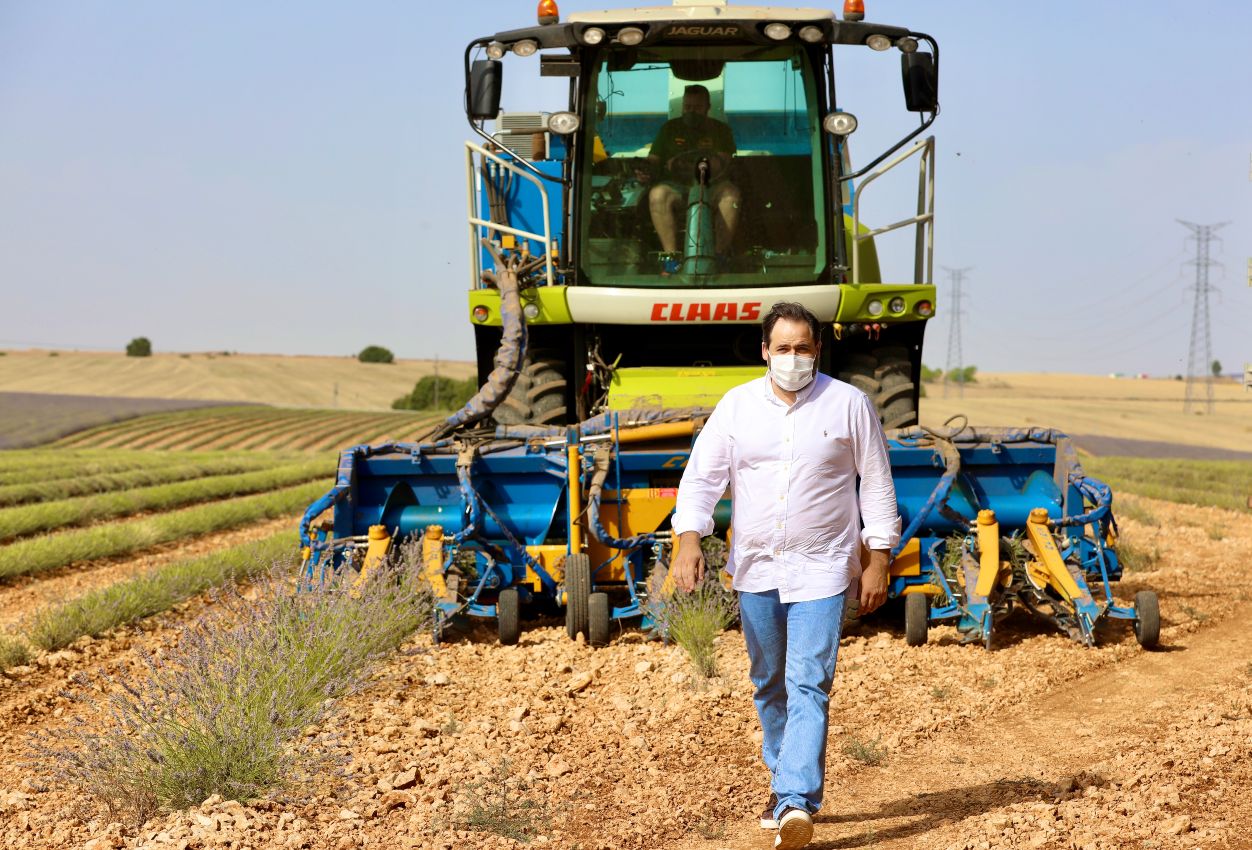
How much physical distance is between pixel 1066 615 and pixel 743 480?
353 cm

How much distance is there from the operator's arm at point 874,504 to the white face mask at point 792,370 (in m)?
0.21

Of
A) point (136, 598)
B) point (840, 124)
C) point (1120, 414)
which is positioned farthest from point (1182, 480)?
point (1120, 414)

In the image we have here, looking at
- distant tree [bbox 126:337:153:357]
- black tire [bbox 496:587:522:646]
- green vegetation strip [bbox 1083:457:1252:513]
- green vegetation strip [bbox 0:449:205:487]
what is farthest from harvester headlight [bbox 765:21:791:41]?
distant tree [bbox 126:337:153:357]

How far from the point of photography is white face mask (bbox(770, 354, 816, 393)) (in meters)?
4.50

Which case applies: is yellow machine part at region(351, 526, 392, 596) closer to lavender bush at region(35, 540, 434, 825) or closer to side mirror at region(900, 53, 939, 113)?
lavender bush at region(35, 540, 434, 825)

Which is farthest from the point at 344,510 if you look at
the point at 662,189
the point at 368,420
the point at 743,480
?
the point at 368,420

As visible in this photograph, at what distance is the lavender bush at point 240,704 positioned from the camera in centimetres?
492

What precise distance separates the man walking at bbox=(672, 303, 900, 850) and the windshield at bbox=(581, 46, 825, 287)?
433 centimetres

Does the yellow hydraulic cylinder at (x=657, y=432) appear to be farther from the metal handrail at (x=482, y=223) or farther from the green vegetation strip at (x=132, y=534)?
the green vegetation strip at (x=132, y=534)

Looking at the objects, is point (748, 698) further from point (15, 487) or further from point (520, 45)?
point (15, 487)

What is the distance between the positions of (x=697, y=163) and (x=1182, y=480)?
16.0 metres

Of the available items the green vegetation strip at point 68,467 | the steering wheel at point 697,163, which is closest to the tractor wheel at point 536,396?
the steering wheel at point 697,163

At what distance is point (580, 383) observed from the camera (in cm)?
952

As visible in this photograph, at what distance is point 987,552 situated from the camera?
7480mm
